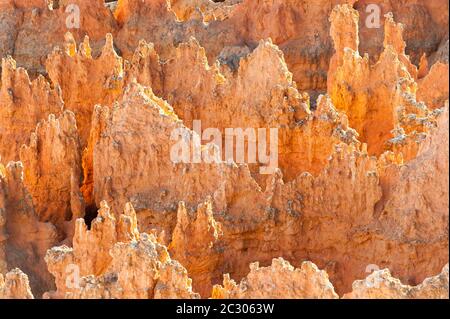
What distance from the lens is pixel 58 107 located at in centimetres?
1697

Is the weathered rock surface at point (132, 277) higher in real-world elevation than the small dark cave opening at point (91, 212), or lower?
higher

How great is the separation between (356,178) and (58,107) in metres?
6.68

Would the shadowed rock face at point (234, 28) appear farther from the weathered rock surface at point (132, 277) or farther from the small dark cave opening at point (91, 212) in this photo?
the weathered rock surface at point (132, 277)

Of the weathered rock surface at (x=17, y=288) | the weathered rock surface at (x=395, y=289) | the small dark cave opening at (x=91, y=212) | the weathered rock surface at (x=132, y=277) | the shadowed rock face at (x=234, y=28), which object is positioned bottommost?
the small dark cave opening at (x=91, y=212)

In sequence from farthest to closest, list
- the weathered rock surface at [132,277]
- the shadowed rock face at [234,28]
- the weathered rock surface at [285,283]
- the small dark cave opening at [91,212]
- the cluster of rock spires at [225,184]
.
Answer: the shadowed rock face at [234,28]
the small dark cave opening at [91,212]
the cluster of rock spires at [225,184]
the weathered rock surface at [132,277]
the weathered rock surface at [285,283]

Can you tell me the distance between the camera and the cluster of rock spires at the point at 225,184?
33.0ft

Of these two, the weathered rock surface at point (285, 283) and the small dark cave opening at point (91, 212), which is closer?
the weathered rock surface at point (285, 283)

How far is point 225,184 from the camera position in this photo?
12.7 metres

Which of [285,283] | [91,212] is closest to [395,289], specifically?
[285,283]

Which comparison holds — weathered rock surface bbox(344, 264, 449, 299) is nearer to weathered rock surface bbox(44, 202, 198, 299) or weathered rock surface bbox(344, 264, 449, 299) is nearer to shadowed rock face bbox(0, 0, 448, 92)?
weathered rock surface bbox(44, 202, 198, 299)

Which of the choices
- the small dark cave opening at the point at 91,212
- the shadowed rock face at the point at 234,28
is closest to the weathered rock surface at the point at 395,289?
the small dark cave opening at the point at 91,212

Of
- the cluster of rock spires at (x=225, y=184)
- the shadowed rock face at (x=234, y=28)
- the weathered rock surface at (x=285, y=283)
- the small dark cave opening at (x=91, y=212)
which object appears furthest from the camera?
the shadowed rock face at (x=234, y=28)
